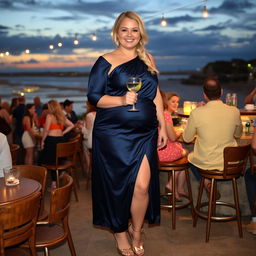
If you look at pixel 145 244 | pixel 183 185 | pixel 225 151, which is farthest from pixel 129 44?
pixel 183 185

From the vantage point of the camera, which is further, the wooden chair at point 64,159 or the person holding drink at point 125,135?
the wooden chair at point 64,159

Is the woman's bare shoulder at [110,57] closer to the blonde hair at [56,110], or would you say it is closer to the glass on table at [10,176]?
the glass on table at [10,176]

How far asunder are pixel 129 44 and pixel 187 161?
1.66 m

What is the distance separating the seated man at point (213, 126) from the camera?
12.5 feet

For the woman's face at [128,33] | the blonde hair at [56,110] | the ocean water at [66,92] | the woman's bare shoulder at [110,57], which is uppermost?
the woman's face at [128,33]

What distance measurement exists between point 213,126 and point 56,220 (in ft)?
5.95

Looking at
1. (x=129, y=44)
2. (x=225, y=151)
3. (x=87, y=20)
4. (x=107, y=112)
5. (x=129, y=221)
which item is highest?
(x=87, y=20)

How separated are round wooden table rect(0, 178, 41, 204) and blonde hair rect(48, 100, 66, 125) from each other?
2.81m

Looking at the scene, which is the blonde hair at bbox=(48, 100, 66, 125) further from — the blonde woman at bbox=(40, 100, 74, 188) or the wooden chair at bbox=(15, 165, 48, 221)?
the wooden chair at bbox=(15, 165, 48, 221)

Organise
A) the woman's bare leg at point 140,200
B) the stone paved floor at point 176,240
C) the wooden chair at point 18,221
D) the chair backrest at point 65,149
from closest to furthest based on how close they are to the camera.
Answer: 1. the wooden chair at point 18,221
2. the woman's bare leg at point 140,200
3. the stone paved floor at point 176,240
4. the chair backrest at point 65,149

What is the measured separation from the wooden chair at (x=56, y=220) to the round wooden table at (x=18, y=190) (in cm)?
22

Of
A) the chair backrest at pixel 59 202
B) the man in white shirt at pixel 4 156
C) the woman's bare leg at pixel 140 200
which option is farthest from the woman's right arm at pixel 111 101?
the man in white shirt at pixel 4 156

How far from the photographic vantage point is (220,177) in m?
3.82

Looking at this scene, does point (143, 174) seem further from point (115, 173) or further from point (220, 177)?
point (220, 177)
